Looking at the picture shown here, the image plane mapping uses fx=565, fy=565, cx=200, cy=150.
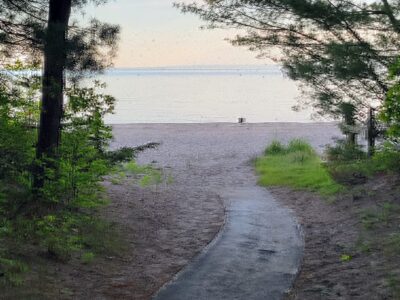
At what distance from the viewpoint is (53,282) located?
7.23m

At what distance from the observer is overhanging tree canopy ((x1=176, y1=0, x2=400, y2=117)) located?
11367 mm

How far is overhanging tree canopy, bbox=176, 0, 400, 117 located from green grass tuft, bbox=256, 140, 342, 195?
7.27ft

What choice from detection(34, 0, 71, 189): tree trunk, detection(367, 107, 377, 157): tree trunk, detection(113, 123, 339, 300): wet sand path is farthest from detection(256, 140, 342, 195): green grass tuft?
detection(34, 0, 71, 189): tree trunk

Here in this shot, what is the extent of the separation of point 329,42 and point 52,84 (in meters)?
5.97

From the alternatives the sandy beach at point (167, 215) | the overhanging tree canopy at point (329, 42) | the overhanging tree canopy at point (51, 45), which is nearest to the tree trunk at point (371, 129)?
the overhanging tree canopy at point (329, 42)

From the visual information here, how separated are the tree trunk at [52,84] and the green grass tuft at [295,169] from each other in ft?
21.9

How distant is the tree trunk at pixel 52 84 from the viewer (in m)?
8.42

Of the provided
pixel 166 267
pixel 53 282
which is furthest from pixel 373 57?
pixel 53 282

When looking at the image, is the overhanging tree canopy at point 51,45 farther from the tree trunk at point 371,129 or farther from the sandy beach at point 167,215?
Result: the tree trunk at point 371,129

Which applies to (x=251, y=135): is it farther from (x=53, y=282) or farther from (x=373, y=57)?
(x=53, y=282)

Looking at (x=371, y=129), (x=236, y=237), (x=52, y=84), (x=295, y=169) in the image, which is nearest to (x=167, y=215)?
(x=236, y=237)

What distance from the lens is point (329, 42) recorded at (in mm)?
12016

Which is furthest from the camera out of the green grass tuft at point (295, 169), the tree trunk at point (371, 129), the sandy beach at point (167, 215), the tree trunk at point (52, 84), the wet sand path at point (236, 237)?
the green grass tuft at point (295, 169)

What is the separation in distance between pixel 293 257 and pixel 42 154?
4.58 metres
